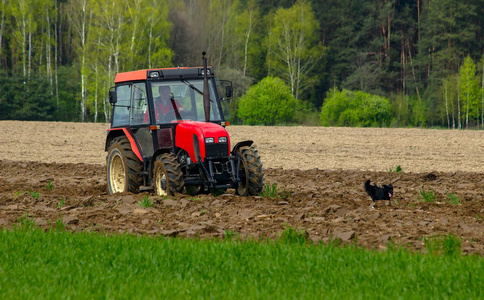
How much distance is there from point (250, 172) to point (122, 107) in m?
3.00

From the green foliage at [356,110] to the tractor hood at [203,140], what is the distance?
45.5 metres

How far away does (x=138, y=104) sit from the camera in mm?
10984

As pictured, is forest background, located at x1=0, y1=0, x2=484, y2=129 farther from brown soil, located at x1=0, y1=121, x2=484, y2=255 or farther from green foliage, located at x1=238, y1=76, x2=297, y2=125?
brown soil, located at x1=0, y1=121, x2=484, y2=255

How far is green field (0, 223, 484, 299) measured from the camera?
192 inches

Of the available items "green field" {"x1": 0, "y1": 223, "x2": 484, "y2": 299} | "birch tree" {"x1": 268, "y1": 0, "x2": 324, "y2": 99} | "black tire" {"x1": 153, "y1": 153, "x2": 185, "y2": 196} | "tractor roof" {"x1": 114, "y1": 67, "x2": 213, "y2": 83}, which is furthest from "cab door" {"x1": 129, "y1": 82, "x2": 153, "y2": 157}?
"birch tree" {"x1": 268, "y1": 0, "x2": 324, "y2": 99}

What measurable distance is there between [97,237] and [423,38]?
196 feet

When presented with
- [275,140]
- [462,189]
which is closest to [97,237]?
[462,189]

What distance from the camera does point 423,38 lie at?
6175 cm

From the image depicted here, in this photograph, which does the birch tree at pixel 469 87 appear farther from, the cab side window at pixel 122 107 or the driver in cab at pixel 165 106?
the driver in cab at pixel 165 106

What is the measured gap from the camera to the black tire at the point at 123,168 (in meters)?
11.0

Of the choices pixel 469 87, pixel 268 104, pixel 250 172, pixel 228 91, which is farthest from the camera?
pixel 469 87

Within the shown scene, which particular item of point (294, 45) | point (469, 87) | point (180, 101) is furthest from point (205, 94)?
point (294, 45)

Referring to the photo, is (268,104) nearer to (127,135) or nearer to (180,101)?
(127,135)

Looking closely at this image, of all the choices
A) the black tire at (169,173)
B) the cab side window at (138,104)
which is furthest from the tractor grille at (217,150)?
the cab side window at (138,104)
